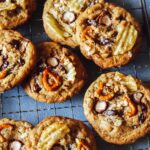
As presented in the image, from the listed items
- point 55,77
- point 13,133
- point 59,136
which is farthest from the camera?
point 55,77

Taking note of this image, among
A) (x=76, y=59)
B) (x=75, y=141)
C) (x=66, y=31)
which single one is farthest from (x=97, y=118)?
(x=66, y=31)

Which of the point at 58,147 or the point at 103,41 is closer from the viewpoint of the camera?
the point at 58,147

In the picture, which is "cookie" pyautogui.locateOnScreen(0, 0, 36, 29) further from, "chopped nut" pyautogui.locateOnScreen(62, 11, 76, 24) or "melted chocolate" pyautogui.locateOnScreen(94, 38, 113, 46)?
"melted chocolate" pyautogui.locateOnScreen(94, 38, 113, 46)

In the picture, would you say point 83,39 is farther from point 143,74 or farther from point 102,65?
point 143,74

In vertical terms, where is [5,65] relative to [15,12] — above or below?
below

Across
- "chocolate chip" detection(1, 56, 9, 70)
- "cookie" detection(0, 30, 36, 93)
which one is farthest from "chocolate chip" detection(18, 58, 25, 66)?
"chocolate chip" detection(1, 56, 9, 70)

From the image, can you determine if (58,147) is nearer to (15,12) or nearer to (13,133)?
(13,133)

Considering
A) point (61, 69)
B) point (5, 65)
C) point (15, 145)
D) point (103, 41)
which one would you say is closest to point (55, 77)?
point (61, 69)
